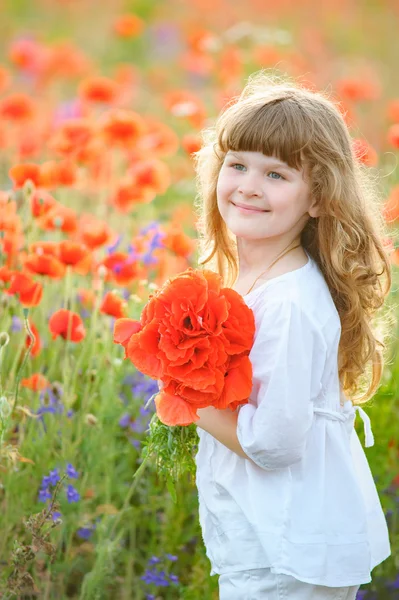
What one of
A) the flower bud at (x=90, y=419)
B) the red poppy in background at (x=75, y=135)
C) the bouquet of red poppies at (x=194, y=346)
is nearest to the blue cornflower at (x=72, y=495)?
the flower bud at (x=90, y=419)

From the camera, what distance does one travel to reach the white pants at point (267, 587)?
5.84 ft

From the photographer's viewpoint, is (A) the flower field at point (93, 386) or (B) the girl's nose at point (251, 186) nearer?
(B) the girl's nose at point (251, 186)

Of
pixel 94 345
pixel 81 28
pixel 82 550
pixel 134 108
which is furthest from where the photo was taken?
pixel 81 28

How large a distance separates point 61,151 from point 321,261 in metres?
1.76

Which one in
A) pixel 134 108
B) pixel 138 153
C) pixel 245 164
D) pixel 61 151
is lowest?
pixel 245 164

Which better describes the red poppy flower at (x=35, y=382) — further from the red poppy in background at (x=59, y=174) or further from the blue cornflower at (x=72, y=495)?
the red poppy in background at (x=59, y=174)

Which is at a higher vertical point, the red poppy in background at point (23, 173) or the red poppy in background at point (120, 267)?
the red poppy in background at point (23, 173)

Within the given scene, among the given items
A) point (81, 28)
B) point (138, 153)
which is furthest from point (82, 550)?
point (81, 28)

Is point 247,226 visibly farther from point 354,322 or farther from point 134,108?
point 134,108

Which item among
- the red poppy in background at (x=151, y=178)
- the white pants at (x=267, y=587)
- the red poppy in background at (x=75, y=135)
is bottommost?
the white pants at (x=267, y=587)

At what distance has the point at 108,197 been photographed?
4.62 metres

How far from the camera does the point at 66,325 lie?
8.20 feet

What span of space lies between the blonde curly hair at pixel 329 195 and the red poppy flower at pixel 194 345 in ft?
1.09

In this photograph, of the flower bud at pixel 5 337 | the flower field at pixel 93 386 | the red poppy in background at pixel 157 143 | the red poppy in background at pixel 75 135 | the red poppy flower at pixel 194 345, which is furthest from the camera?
the red poppy in background at pixel 157 143
